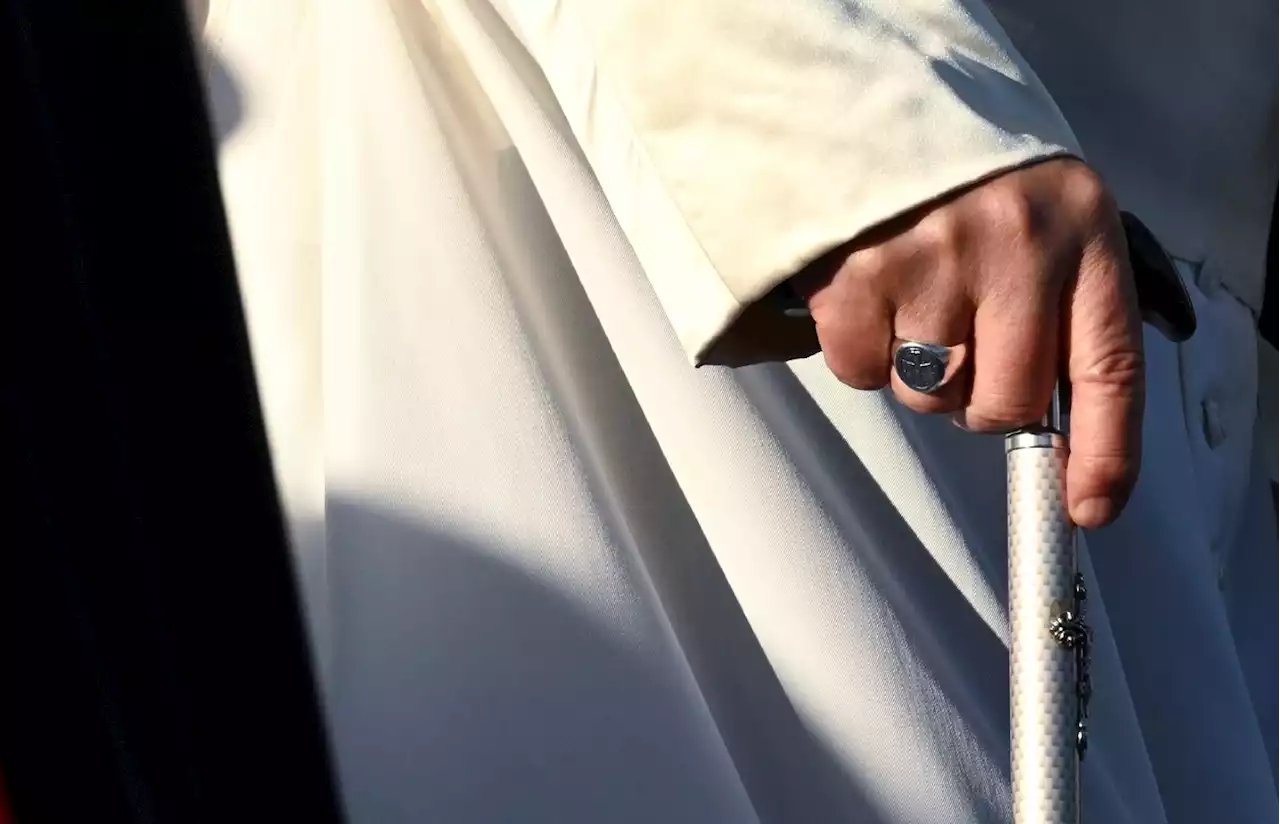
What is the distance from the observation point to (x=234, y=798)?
0.51 meters

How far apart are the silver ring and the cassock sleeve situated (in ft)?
0.16

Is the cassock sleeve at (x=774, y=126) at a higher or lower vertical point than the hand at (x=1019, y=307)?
higher

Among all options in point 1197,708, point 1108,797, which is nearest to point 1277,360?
point 1197,708

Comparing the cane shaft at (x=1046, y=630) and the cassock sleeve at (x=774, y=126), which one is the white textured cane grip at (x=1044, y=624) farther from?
the cassock sleeve at (x=774, y=126)

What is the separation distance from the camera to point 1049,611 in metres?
0.47

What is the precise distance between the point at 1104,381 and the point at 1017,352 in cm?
4

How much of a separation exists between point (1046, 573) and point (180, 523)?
1.20 ft

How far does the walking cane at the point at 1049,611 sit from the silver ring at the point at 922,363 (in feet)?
0.16

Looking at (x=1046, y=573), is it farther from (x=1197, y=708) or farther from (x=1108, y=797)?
(x=1197, y=708)

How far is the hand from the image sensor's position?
0.44 m

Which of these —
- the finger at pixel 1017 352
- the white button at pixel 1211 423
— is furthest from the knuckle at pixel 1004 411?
the white button at pixel 1211 423

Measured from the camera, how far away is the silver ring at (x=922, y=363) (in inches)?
17.8

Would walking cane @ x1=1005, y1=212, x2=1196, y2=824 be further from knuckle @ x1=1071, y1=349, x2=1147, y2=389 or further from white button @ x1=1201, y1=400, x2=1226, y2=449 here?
white button @ x1=1201, y1=400, x2=1226, y2=449

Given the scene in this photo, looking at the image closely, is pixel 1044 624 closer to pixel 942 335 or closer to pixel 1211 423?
pixel 942 335
